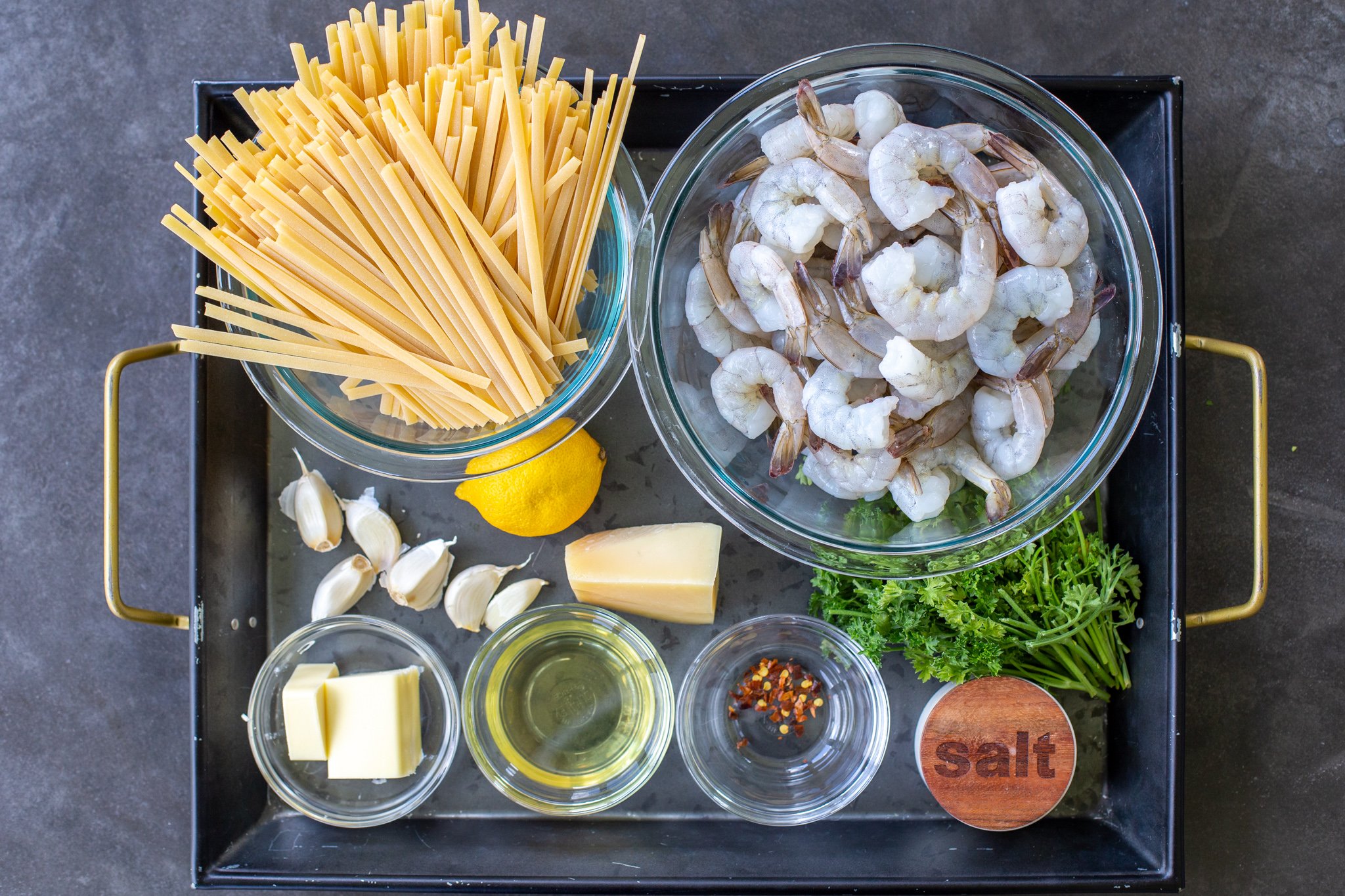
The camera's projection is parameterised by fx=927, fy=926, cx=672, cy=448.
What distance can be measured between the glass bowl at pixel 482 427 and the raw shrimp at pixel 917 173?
12.5 inches

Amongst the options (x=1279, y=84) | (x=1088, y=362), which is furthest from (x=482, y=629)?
(x=1279, y=84)

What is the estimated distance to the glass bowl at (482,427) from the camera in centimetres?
108

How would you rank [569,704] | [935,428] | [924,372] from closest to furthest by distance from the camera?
[924,372] → [935,428] → [569,704]

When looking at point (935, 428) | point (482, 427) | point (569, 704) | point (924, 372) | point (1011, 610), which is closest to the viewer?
point (924, 372)

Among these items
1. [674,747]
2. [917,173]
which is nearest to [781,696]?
[674,747]

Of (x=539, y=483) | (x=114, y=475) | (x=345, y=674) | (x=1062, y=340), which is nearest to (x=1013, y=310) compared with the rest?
(x=1062, y=340)

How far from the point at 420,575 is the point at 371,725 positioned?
208 millimetres

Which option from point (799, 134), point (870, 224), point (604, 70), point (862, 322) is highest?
point (604, 70)

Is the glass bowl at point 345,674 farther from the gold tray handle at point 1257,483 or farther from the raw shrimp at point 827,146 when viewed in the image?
the gold tray handle at point 1257,483

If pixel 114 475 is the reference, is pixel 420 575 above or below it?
below

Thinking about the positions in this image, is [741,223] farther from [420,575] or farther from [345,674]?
[345,674]

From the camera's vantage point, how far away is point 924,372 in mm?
875

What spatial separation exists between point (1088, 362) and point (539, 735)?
87 centimetres

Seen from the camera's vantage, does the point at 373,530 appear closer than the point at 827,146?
No
